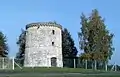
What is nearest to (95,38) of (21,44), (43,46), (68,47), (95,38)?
(95,38)

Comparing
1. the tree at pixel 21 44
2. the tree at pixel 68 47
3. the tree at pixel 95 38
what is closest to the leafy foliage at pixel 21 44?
the tree at pixel 21 44

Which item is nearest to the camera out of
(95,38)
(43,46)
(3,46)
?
(95,38)

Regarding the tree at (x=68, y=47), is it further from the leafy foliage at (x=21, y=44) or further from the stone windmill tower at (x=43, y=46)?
the stone windmill tower at (x=43, y=46)

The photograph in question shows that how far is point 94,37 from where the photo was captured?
7025 centimetres

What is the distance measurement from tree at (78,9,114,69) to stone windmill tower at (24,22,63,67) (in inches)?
265

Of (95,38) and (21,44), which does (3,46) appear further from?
(95,38)

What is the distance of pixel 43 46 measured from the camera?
246 feet

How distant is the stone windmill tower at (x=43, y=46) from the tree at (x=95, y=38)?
265 inches

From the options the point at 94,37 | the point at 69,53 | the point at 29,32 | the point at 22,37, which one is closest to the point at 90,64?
the point at 94,37

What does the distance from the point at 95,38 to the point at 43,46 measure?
12.4 metres

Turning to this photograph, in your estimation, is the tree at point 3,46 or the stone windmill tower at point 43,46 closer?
the stone windmill tower at point 43,46

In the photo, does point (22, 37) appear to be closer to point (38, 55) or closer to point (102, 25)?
point (38, 55)

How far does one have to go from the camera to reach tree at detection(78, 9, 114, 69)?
68812mm

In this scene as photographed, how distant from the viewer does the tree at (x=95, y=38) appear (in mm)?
68812
